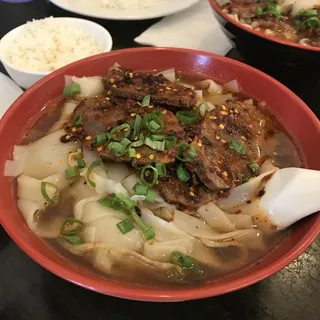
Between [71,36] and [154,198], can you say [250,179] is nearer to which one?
[154,198]

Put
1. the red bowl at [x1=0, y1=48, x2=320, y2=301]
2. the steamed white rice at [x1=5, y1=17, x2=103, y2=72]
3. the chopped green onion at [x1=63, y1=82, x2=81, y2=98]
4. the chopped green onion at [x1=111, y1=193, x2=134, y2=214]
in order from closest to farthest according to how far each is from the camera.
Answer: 1. the red bowl at [x1=0, y1=48, x2=320, y2=301]
2. the chopped green onion at [x1=111, y1=193, x2=134, y2=214]
3. the chopped green onion at [x1=63, y1=82, x2=81, y2=98]
4. the steamed white rice at [x1=5, y1=17, x2=103, y2=72]

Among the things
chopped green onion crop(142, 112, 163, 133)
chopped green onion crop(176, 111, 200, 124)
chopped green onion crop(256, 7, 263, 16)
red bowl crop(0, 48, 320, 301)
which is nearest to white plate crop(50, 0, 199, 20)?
chopped green onion crop(256, 7, 263, 16)

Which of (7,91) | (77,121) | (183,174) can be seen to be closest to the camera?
(183,174)

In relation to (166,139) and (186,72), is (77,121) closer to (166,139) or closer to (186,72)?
(166,139)

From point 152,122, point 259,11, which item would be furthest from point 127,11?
point 152,122

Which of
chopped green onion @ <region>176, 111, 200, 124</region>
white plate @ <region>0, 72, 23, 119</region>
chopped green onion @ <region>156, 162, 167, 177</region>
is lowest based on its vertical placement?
white plate @ <region>0, 72, 23, 119</region>

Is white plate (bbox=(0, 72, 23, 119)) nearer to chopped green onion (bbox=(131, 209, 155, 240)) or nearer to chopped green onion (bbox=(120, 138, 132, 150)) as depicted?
chopped green onion (bbox=(120, 138, 132, 150))
